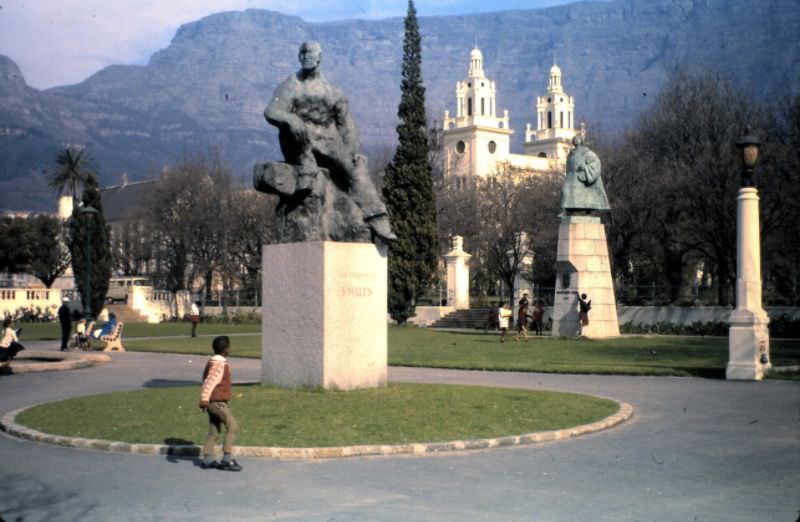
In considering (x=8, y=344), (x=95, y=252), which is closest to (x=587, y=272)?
(x=8, y=344)

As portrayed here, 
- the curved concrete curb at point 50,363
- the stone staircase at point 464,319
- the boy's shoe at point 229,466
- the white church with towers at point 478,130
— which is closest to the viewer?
the boy's shoe at point 229,466

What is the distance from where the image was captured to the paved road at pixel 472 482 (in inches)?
313

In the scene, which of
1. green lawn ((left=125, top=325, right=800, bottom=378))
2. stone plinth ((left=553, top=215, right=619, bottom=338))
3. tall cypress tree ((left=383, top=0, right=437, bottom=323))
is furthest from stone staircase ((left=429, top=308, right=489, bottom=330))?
stone plinth ((left=553, top=215, right=619, bottom=338))

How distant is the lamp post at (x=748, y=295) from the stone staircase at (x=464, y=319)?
3083 centimetres

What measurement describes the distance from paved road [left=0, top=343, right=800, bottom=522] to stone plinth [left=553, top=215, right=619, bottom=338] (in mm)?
21686

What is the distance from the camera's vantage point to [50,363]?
23.5m

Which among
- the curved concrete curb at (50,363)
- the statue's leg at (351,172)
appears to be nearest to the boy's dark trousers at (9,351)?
the curved concrete curb at (50,363)

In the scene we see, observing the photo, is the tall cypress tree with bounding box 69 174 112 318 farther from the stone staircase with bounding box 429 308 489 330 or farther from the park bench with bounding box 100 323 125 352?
the park bench with bounding box 100 323 125 352

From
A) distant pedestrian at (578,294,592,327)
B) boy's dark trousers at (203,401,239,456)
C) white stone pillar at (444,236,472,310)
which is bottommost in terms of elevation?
boy's dark trousers at (203,401,239,456)

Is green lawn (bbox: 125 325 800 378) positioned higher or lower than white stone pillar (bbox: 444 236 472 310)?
lower

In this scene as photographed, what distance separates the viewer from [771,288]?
5412 cm

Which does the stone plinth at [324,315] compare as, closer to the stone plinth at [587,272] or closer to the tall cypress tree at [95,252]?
the stone plinth at [587,272]

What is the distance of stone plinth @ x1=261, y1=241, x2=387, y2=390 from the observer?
14.1m

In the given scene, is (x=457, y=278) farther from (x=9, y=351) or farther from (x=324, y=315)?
(x=324, y=315)
